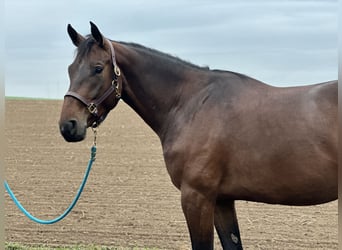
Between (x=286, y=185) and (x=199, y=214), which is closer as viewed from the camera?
(x=286, y=185)

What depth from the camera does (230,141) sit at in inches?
144

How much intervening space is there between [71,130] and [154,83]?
86 cm

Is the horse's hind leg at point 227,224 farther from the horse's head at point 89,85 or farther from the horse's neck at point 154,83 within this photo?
the horse's head at point 89,85

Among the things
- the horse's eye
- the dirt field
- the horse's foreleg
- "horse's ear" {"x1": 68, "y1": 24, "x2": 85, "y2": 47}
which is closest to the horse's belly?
the horse's foreleg

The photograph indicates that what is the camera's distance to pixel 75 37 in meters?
3.98

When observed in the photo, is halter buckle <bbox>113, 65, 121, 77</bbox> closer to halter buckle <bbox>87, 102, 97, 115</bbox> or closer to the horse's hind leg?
halter buckle <bbox>87, 102, 97, 115</bbox>

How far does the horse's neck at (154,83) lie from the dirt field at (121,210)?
3012 mm

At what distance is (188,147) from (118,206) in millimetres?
5717

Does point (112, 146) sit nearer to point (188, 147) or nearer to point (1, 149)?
point (188, 147)

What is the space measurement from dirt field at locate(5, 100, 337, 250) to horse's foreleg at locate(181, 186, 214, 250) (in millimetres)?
2800

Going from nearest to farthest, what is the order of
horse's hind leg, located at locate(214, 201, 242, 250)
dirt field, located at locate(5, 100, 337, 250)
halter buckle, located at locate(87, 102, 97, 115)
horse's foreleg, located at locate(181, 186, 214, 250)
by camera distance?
horse's foreleg, located at locate(181, 186, 214, 250), halter buckle, located at locate(87, 102, 97, 115), horse's hind leg, located at locate(214, 201, 242, 250), dirt field, located at locate(5, 100, 337, 250)

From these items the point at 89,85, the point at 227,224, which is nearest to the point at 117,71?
the point at 89,85

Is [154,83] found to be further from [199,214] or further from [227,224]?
[227,224]

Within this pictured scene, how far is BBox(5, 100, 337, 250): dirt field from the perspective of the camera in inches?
277
